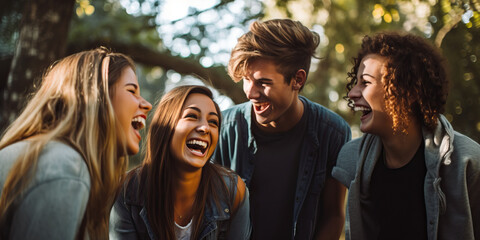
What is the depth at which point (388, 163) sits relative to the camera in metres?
3.38

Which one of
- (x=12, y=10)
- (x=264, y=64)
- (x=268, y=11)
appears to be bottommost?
(x=264, y=64)

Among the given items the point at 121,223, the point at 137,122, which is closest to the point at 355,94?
the point at 137,122

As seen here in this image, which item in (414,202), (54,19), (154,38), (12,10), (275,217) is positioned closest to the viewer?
(414,202)

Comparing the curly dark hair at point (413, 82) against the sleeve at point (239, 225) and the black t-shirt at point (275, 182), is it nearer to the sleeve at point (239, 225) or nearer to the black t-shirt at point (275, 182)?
the black t-shirt at point (275, 182)

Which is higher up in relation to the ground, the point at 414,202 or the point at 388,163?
the point at 388,163

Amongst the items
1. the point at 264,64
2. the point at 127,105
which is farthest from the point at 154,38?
the point at 127,105

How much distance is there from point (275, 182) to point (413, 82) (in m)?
1.52

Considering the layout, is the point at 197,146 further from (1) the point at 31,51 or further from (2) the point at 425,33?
(2) the point at 425,33

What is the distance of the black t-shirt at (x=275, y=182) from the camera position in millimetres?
4023

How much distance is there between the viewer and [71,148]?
2.06 meters

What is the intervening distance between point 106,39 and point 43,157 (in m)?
5.92

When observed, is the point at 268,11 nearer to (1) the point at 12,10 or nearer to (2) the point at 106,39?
(2) the point at 106,39

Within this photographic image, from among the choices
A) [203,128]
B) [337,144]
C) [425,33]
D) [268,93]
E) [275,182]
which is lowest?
[275,182]

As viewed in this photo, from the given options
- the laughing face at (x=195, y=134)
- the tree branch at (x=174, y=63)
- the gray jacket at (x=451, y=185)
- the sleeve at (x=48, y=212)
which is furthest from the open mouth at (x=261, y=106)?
the tree branch at (x=174, y=63)
